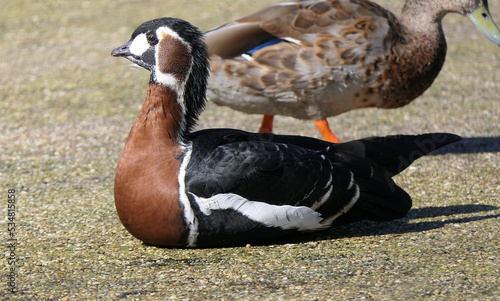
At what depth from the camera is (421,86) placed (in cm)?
631

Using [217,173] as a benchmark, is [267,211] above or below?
below

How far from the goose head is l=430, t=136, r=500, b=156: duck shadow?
9.43 feet

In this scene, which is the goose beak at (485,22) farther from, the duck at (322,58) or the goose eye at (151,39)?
the goose eye at (151,39)

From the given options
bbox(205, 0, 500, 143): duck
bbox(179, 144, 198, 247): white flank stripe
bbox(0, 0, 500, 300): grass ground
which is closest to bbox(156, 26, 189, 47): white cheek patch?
bbox(179, 144, 198, 247): white flank stripe

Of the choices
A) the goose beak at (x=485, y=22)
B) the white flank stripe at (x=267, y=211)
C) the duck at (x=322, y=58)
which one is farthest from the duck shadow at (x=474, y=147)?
the white flank stripe at (x=267, y=211)

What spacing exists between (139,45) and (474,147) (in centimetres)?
355

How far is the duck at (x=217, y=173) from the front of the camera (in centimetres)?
419

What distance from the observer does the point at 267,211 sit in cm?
425

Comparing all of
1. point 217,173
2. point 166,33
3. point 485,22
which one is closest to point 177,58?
point 166,33

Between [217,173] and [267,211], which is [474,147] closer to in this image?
[267,211]

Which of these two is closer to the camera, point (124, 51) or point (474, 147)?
point (124, 51)

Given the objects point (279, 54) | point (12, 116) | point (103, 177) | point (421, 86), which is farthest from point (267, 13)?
point (12, 116)

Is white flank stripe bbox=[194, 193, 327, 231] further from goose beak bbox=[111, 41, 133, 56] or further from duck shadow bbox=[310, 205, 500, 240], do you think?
goose beak bbox=[111, 41, 133, 56]

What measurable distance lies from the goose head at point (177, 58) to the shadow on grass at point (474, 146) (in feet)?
9.57
